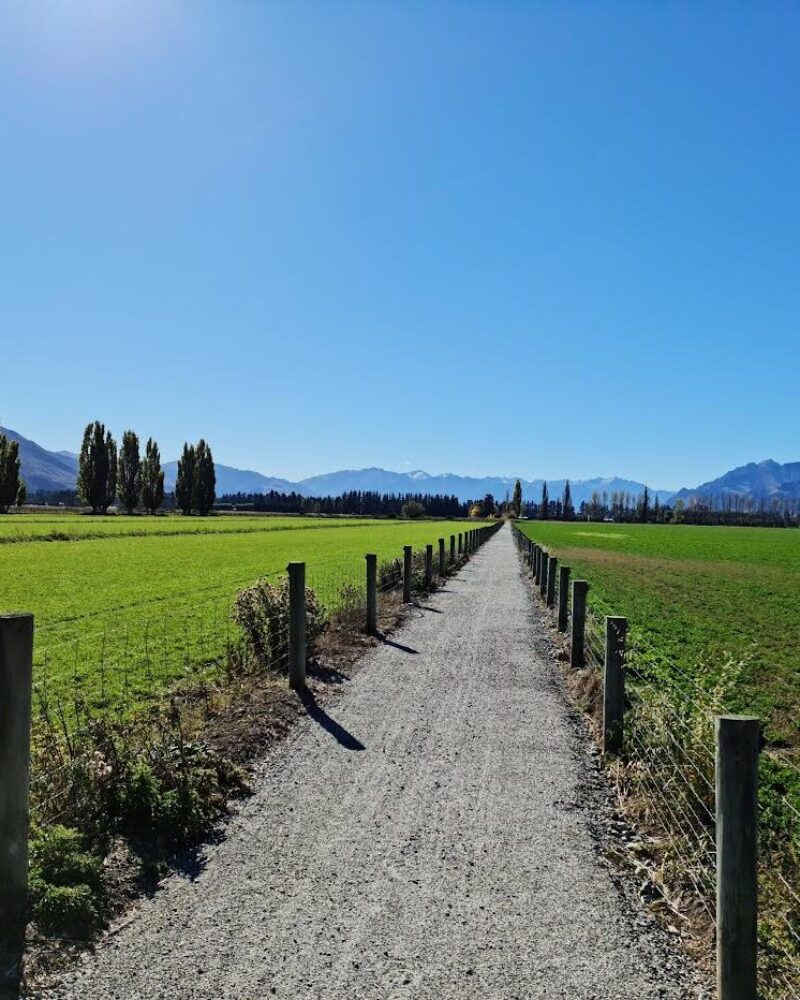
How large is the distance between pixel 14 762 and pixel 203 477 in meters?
126

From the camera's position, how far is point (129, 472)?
115 metres

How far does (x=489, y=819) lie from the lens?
5172 millimetres

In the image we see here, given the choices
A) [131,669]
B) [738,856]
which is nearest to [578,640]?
[131,669]

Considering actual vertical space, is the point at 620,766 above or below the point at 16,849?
below

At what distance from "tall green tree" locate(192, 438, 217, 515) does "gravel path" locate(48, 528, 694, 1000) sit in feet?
399

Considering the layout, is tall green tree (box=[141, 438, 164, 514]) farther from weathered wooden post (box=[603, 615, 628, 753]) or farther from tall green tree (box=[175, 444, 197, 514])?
weathered wooden post (box=[603, 615, 628, 753])

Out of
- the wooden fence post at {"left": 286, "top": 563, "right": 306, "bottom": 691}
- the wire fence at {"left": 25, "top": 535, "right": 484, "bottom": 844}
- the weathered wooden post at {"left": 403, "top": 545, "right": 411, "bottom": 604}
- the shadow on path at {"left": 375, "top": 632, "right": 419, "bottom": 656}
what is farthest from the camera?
the weathered wooden post at {"left": 403, "top": 545, "right": 411, "bottom": 604}

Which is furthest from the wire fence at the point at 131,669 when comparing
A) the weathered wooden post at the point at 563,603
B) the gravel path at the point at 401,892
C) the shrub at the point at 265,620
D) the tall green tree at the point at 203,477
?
the tall green tree at the point at 203,477

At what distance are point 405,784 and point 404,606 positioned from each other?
10.8m

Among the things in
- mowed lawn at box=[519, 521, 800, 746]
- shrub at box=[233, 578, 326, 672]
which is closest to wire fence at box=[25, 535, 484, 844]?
shrub at box=[233, 578, 326, 672]

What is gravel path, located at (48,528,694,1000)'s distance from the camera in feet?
10.9

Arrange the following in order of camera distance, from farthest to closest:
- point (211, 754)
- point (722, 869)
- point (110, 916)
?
point (211, 754) < point (110, 916) < point (722, 869)

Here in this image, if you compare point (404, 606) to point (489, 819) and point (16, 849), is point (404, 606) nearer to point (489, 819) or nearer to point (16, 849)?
point (489, 819)

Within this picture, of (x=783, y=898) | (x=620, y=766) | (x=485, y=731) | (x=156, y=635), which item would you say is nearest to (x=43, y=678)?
(x=156, y=635)
